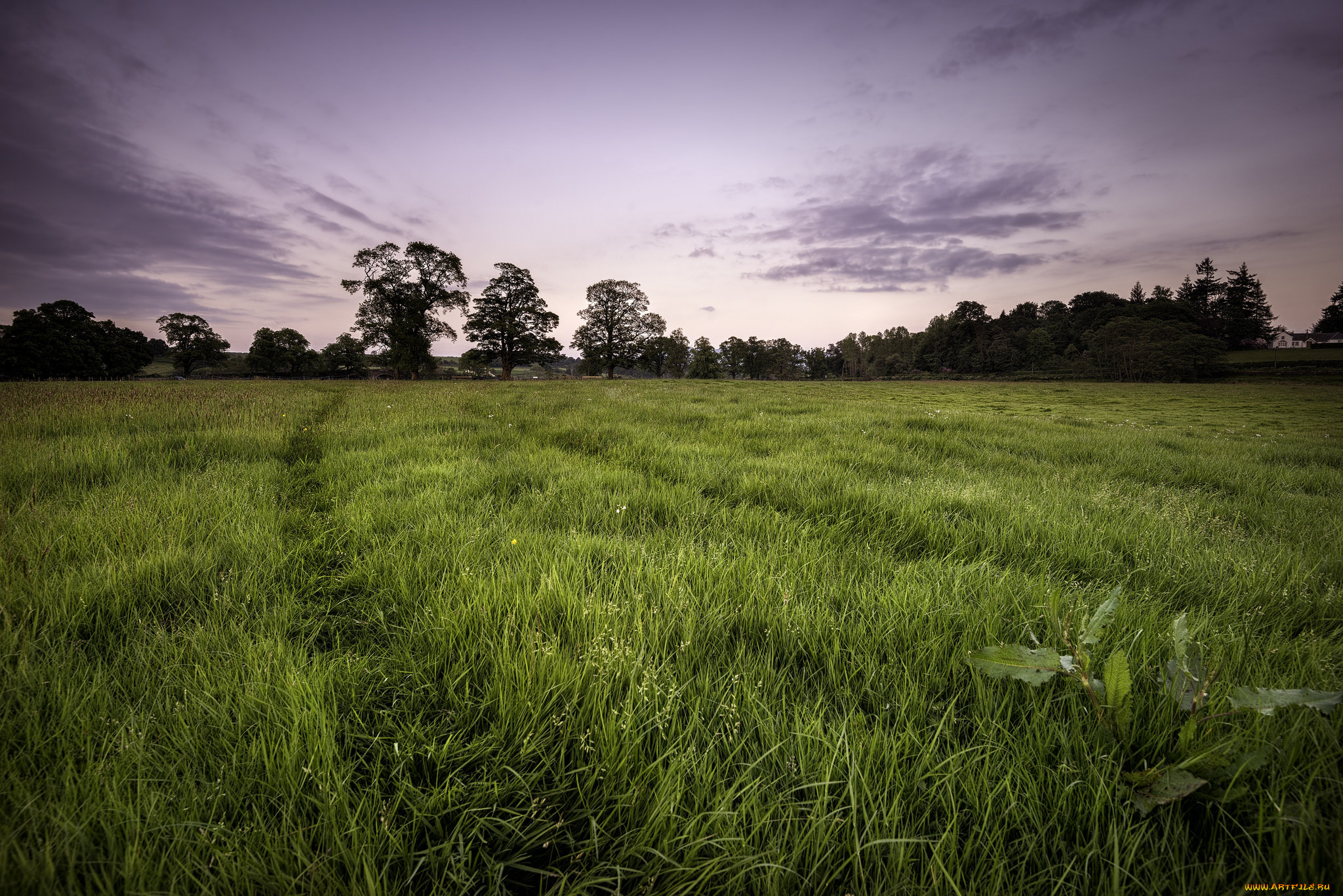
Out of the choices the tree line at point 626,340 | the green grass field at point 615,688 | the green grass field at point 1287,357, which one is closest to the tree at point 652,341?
the tree line at point 626,340

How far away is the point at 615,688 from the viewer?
171cm

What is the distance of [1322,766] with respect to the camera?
1.23m

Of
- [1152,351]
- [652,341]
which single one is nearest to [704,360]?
[652,341]

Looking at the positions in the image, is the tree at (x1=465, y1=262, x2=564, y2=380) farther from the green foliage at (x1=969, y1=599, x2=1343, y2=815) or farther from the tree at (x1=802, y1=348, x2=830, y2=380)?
the tree at (x1=802, y1=348, x2=830, y2=380)

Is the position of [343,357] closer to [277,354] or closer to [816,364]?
[277,354]

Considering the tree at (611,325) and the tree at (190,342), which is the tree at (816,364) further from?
the tree at (190,342)

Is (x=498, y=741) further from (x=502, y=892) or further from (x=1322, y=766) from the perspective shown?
(x=1322, y=766)

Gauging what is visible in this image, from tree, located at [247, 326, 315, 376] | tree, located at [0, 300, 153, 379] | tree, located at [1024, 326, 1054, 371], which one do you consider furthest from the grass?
tree, located at [247, 326, 315, 376]

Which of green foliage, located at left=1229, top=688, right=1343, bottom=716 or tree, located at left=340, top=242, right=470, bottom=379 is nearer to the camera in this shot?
green foliage, located at left=1229, top=688, right=1343, bottom=716

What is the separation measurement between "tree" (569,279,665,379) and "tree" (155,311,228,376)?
73.6 metres

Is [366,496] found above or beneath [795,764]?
above

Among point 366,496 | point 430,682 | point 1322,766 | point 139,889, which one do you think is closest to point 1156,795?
Result: point 1322,766

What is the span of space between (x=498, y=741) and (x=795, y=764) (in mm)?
993

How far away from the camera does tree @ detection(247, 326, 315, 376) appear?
262 feet
